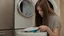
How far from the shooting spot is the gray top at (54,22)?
5.04 feet

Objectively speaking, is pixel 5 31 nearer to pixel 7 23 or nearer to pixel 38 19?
pixel 7 23

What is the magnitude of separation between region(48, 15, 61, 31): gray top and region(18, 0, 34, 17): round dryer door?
1.13 feet

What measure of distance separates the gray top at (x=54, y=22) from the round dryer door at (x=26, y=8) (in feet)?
1.13

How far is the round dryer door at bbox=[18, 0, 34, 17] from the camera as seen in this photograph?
181 cm

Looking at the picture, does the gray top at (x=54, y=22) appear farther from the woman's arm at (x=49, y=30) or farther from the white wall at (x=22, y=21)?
Answer: the white wall at (x=22, y=21)

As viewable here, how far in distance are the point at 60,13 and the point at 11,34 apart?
0.84 m

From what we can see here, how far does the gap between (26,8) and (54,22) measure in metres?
0.48

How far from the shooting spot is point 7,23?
162 centimetres

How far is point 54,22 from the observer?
1.55 meters

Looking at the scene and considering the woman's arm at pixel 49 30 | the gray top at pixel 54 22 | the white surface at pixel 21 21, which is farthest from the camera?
the white surface at pixel 21 21

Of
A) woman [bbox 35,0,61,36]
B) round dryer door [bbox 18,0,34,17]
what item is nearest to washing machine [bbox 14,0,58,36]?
round dryer door [bbox 18,0,34,17]

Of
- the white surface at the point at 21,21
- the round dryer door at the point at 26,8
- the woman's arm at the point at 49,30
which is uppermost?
the round dryer door at the point at 26,8

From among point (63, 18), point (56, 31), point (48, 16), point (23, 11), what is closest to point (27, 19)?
point (23, 11)

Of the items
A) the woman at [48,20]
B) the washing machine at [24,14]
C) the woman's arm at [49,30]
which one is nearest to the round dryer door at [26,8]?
the washing machine at [24,14]
